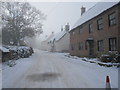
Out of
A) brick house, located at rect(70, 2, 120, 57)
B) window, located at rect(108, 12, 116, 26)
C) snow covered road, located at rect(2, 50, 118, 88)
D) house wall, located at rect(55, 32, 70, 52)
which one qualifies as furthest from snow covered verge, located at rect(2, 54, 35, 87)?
house wall, located at rect(55, 32, 70, 52)

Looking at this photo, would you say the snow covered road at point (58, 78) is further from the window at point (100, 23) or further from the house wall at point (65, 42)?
the house wall at point (65, 42)

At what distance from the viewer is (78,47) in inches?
1196

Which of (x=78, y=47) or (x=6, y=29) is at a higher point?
(x=6, y=29)

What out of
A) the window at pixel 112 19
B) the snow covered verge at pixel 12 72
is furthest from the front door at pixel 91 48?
the snow covered verge at pixel 12 72

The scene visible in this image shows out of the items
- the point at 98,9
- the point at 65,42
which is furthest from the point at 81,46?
the point at 65,42

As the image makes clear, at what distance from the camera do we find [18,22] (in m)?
41.1

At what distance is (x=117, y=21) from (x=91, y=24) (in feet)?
25.3

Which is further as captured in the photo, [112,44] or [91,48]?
[91,48]

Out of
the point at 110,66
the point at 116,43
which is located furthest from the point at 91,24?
the point at 110,66

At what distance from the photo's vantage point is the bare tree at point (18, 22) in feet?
131

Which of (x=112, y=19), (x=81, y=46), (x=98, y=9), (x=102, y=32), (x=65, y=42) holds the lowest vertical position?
(x=81, y=46)

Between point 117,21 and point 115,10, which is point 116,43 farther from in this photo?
point 115,10

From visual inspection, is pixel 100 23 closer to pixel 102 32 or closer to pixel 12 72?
pixel 102 32

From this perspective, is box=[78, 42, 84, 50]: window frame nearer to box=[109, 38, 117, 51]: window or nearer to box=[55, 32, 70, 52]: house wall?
box=[109, 38, 117, 51]: window
